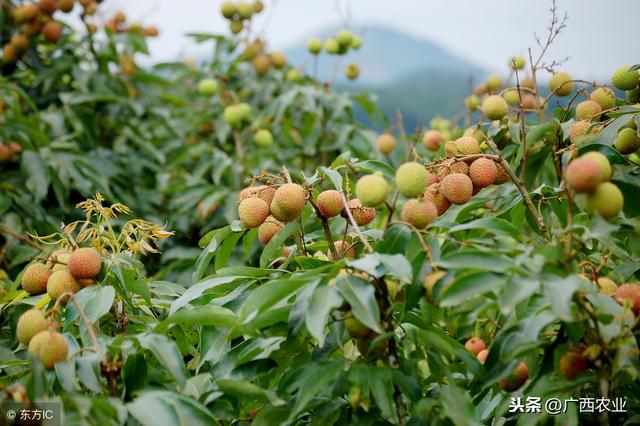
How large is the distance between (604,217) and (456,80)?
12.1ft

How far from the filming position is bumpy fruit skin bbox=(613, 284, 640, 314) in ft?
2.91

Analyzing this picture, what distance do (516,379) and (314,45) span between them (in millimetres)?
1944

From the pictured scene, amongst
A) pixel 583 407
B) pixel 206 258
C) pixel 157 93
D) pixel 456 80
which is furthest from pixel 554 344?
pixel 456 80

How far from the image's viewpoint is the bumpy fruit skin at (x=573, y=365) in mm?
887

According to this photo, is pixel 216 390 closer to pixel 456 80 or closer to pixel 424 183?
pixel 424 183

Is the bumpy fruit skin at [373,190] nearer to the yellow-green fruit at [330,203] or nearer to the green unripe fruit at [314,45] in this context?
the yellow-green fruit at [330,203]

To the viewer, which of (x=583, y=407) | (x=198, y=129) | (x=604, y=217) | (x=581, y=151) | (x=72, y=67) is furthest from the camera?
(x=198, y=129)

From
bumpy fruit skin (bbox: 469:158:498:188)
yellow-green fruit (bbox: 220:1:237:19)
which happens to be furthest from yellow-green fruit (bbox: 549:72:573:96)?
yellow-green fruit (bbox: 220:1:237:19)

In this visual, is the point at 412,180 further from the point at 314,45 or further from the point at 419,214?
the point at 314,45

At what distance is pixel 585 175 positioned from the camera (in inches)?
32.0

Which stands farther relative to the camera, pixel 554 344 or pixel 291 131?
pixel 291 131

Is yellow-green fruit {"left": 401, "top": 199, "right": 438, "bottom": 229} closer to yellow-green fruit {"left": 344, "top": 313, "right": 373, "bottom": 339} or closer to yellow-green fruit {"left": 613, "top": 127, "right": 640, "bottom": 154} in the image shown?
yellow-green fruit {"left": 344, "top": 313, "right": 373, "bottom": 339}

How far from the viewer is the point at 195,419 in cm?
85

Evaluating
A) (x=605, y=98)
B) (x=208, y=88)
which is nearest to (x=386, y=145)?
(x=208, y=88)
